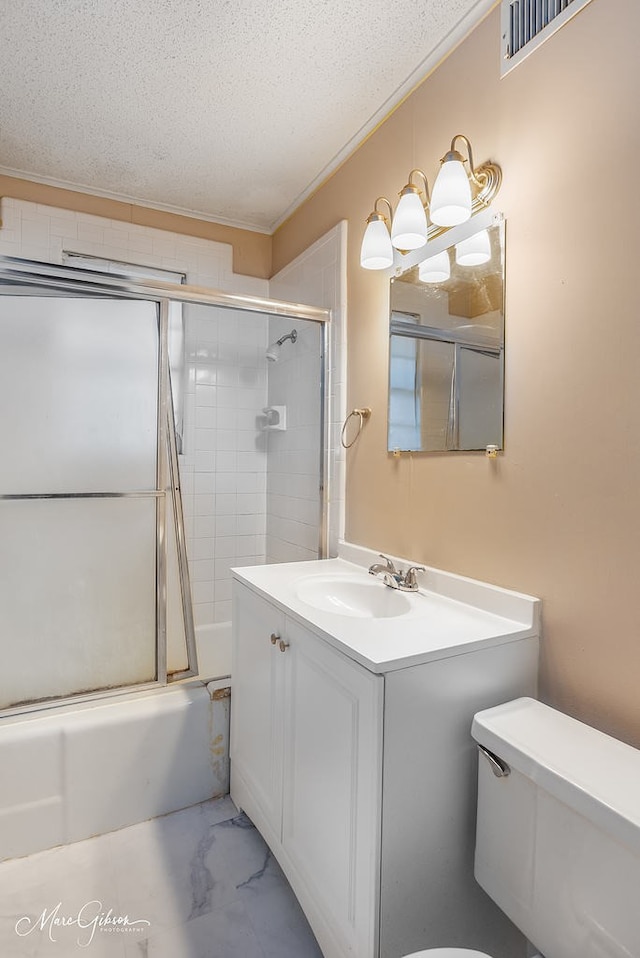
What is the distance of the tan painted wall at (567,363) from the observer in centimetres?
103

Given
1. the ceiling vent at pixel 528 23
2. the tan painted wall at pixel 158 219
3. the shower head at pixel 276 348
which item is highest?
the tan painted wall at pixel 158 219

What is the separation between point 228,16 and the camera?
1.42 m

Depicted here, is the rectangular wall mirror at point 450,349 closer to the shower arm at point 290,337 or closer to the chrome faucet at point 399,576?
the chrome faucet at point 399,576

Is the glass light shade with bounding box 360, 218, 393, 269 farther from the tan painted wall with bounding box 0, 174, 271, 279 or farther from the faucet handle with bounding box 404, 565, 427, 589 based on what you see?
the tan painted wall with bounding box 0, 174, 271, 279

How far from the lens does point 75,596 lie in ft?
5.76

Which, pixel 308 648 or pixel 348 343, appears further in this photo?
pixel 348 343

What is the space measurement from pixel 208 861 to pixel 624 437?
1629 mm

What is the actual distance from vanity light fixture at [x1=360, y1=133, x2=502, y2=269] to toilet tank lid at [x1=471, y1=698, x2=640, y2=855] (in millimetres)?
1193

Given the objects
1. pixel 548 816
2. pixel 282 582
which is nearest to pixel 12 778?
pixel 282 582

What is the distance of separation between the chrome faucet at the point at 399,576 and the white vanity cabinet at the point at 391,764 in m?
0.16

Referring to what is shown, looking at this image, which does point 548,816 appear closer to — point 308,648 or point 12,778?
point 308,648

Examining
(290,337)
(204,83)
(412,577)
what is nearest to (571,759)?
(412,577)

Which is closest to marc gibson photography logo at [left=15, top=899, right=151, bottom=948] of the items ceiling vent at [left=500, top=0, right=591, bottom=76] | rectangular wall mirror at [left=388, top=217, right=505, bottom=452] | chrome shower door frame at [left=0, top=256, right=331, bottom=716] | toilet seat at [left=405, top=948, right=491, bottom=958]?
chrome shower door frame at [left=0, top=256, right=331, bottom=716]

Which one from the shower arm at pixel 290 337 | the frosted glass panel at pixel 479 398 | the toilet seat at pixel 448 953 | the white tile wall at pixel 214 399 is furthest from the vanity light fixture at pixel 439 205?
the toilet seat at pixel 448 953
